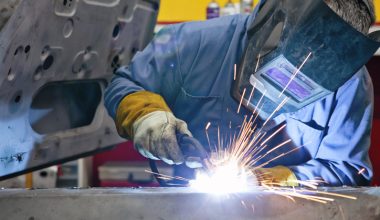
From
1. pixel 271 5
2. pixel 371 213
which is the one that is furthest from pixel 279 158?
pixel 371 213

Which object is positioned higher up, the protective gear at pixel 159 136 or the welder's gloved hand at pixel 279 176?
the protective gear at pixel 159 136

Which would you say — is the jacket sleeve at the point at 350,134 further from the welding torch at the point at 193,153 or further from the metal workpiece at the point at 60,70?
the metal workpiece at the point at 60,70

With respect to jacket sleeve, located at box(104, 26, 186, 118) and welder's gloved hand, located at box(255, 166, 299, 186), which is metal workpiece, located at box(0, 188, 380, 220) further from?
jacket sleeve, located at box(104, 26, 186, 118)

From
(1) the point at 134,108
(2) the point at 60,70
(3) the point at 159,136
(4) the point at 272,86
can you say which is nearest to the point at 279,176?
(4) the point at 272,86

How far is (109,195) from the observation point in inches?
60.9

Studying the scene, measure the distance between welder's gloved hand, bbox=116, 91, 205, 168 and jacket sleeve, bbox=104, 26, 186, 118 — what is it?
10 centimetres

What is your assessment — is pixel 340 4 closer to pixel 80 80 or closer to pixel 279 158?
pixel 279 158

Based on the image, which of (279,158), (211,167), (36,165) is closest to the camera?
(211,167)

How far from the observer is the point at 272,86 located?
196cm

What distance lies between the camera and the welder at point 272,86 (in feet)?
6.00

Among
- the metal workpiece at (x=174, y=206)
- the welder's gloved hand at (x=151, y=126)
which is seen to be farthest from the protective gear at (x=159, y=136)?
the metal workpiece at (x=174, y=206)

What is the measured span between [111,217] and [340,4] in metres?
0.97

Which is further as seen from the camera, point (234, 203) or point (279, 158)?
point (279, 158)

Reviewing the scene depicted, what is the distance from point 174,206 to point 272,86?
634 millimetres
